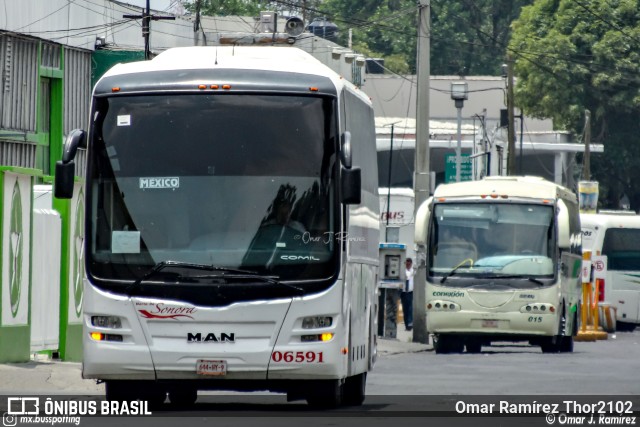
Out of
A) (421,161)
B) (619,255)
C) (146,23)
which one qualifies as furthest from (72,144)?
(619,255)

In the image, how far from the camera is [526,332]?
29.1 m

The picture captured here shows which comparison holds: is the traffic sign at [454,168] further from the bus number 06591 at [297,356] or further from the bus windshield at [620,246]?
the bus number 06591 at [297,356]

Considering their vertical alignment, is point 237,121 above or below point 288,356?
above

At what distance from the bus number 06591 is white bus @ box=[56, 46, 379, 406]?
12mm

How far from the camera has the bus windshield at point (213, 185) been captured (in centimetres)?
1430

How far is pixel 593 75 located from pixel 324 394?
5441 centimetres

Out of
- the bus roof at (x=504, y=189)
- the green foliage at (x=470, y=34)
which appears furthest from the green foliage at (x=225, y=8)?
the bus roof at (x=504, y=189)

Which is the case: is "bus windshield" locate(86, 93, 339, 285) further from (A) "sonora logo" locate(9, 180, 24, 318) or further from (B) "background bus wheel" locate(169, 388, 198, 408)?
(A) "sonora logo" locate(9, 180, 24, 318)

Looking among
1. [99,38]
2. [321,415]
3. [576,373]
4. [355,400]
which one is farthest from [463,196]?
[321,415]

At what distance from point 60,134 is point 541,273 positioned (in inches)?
452

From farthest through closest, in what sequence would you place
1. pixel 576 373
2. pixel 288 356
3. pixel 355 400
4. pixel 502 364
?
1. pixel 502 364
2. pixel 576 373
3. pixel 355 400
4. pixel 288 356

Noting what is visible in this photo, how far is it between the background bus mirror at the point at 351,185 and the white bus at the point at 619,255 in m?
30.4

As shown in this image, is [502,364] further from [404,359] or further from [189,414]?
[189,414]

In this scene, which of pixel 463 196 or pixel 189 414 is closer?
pixel 189 414
